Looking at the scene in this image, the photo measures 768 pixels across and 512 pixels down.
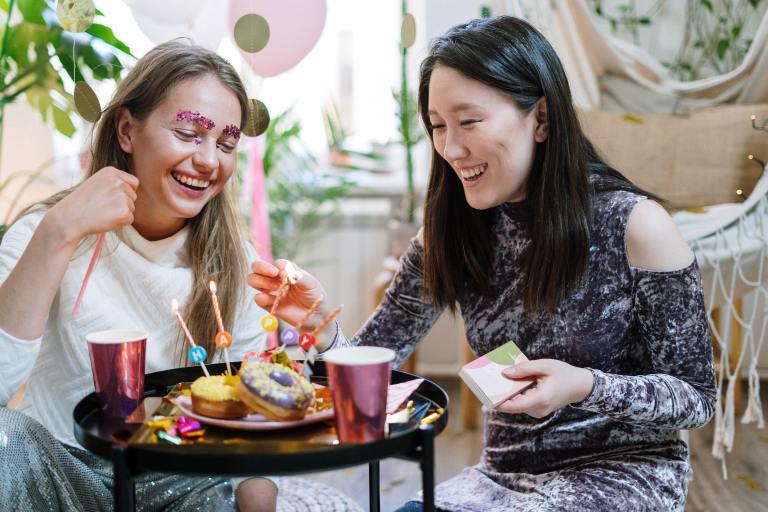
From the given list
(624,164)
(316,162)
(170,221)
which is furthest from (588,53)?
(170,221)

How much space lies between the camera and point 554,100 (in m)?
1.24

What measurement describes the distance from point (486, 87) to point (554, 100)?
0.10m

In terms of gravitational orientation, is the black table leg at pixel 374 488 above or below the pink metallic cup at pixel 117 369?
below

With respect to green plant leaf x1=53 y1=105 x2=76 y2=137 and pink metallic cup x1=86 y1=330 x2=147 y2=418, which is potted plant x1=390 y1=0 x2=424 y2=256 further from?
pink metallic cup x1=86 y1=330 x2=147 y2=418

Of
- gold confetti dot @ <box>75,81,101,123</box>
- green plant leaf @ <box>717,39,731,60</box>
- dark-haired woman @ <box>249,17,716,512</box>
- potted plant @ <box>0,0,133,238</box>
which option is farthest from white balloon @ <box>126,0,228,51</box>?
green plant leaf @ <box>717,39,731,60</box>

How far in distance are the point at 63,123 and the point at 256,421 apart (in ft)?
2.98

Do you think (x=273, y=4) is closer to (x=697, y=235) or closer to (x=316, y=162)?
(x=697, y=235)

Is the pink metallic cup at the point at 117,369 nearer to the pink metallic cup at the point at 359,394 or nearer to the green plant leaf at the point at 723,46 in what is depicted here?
the pink metallic cup at the point at 359,394

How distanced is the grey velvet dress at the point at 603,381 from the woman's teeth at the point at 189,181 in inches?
12.2

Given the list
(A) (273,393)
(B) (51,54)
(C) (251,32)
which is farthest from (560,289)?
(B) (51,54)

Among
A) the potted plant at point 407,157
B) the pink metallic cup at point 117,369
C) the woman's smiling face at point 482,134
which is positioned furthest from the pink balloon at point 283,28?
→ the potted plant at point 407,157

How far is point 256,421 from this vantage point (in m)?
0.96

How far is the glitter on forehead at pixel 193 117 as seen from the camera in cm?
128

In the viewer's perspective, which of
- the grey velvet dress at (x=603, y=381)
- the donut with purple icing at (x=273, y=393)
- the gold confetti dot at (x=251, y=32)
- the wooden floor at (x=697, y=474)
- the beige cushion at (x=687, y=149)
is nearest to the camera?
the donut with purple icing at (x=273, y=393)
